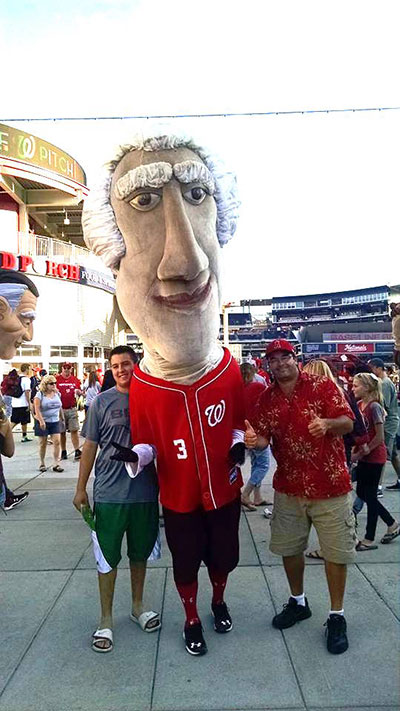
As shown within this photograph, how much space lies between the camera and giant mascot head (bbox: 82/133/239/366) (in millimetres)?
2535

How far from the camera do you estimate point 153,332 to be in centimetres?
272

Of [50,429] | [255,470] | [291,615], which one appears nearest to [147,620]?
[291,615]

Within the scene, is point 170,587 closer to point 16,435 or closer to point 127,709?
point 127,709

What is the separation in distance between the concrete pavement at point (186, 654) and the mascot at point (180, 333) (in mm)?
231

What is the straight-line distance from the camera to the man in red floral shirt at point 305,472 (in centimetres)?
274

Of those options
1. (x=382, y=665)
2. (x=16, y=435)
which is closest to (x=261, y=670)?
(x=382, y=665)

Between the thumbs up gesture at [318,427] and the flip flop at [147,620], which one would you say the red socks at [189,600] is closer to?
the flip flop at [147,620]

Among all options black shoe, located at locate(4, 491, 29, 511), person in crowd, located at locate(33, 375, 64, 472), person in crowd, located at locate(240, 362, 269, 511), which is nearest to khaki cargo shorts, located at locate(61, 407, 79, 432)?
person in crowd, located at locate(33, 375, 64, 472)

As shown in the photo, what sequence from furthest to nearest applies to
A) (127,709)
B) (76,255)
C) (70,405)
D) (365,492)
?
(76,255) < (70,405) < (365,492) < (127,709)

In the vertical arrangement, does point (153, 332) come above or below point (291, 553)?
above

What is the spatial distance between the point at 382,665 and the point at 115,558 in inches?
59.1

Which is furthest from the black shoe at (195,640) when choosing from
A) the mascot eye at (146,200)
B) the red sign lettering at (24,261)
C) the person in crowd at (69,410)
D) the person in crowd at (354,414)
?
the red sign lettering at (24,261)

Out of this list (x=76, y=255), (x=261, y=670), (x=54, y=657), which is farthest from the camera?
(x=76, y=255)

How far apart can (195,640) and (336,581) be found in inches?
33.1
